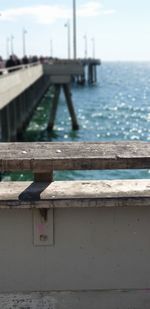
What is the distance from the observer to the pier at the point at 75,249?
4.23m

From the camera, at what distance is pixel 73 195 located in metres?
4.21

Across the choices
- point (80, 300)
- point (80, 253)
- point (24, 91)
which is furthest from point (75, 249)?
point (24, 91)

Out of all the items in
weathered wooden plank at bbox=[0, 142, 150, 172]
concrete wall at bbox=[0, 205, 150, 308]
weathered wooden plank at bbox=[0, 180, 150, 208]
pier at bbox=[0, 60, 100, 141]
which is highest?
weathered wooden plank at bbox=[0, 142, 150, 172]

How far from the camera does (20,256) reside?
4.25 metres

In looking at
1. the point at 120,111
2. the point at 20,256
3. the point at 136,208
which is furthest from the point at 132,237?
the point at 120,111

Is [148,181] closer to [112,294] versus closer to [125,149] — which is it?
[125,149]

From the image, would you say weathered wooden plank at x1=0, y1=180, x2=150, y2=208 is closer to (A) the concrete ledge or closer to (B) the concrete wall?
(B) the concrete wall

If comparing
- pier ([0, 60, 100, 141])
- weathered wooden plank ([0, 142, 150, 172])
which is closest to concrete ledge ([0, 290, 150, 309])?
weathered wooden plank ([0, 142, 150, 172])

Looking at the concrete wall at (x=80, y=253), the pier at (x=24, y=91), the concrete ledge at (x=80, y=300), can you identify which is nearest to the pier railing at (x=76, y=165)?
the concrete wall at (x=80, y=253)

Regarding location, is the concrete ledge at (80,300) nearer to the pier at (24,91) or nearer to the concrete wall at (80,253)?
the concrete wall at (80,253)

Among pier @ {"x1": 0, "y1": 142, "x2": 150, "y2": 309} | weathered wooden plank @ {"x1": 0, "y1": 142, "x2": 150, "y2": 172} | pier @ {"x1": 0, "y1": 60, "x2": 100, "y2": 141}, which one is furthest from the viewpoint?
pier @ {"x1": 0, "y1": 60, "x2": 100, "y2": 141}

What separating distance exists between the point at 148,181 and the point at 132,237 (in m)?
0.55

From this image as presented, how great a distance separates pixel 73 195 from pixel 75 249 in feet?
1.44

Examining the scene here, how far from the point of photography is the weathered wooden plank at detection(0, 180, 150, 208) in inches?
161
